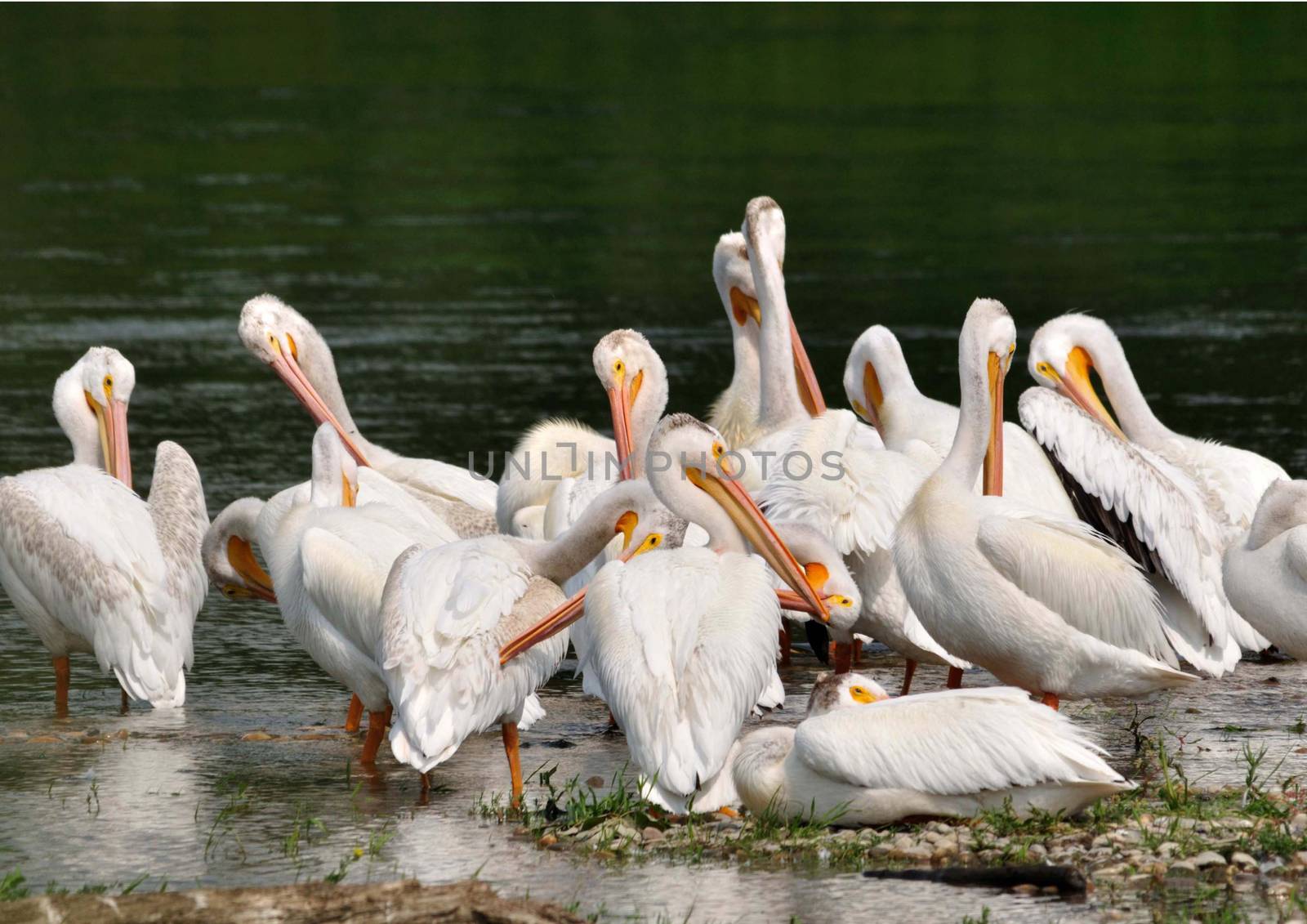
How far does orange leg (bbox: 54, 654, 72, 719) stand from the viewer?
21.9 feet

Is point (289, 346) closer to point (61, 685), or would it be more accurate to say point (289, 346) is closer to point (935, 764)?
point (61, 685)

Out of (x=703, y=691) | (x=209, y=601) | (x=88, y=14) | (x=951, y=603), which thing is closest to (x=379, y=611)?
(x=703, y=691)

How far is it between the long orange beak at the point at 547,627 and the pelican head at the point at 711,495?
43 cm

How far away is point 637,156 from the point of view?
21.7m

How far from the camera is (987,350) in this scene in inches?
258

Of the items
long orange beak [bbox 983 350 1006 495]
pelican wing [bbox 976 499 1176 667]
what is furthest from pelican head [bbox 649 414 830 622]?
long orange beak [bbox 983 350 1006 495]

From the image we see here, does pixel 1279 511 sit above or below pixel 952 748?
above

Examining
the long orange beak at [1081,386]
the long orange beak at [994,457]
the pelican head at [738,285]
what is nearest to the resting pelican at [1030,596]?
the long orange beak at [994,457]

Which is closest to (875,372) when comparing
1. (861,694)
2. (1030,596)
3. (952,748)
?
(1030,596)

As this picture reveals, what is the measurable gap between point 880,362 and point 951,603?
2.28 m

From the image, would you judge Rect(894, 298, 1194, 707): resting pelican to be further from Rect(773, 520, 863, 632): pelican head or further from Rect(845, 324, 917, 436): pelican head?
Rect(845, 324, 917, 436): pelican head

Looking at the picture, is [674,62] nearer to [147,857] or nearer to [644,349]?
[644,349]

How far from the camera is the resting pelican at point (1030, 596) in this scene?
6023mm

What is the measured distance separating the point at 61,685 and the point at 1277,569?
3.69 metres
